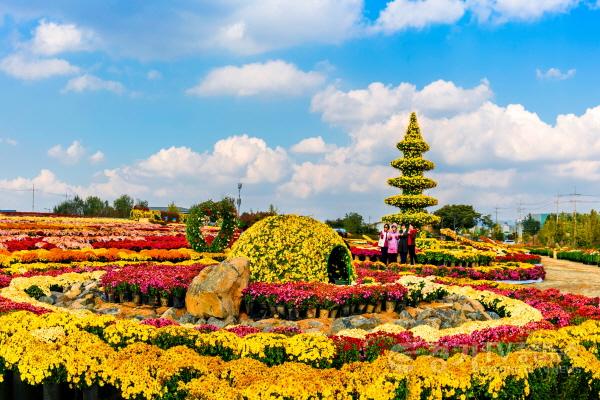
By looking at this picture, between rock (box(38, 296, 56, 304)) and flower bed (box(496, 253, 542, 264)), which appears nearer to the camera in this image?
rock (box(38, 296, 56, 304))

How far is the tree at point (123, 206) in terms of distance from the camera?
266 ft

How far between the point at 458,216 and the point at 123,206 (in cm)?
5138

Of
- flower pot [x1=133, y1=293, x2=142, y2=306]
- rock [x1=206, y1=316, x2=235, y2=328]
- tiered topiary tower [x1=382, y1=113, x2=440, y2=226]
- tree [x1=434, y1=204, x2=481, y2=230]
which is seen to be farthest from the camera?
tree [x1=434, y1=204, x2=481, y2=230]

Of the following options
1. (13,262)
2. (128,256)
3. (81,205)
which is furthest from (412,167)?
(81,205)

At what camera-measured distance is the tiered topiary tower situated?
41.0 meters

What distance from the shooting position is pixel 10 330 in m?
7.52

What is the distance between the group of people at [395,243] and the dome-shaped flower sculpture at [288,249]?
915 centimetres

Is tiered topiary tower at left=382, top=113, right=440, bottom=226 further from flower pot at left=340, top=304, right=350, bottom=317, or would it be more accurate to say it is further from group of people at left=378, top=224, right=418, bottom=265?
flower pot at left=340, top=304, right=350, bottom=317

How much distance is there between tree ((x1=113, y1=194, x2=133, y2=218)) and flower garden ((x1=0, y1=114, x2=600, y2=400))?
68.5 meters

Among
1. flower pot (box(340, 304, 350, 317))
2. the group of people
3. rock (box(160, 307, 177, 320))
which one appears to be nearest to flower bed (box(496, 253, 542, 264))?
the group of people

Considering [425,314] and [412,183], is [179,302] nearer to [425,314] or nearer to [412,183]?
[425,314]

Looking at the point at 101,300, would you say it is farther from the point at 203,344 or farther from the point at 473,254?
the point at 473,254

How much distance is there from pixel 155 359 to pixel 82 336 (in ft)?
4.72

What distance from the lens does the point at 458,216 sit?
9712cm
